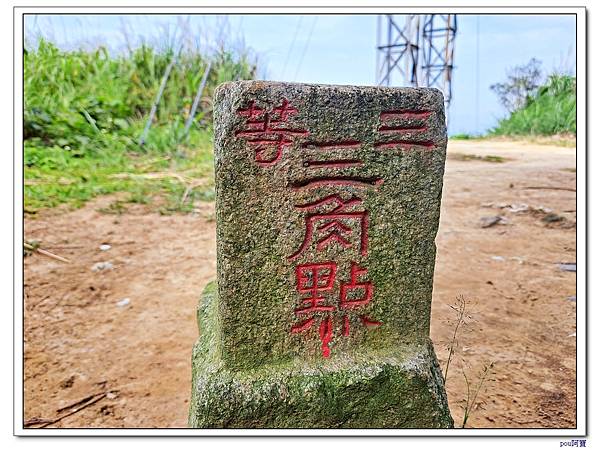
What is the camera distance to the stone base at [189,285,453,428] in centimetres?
143

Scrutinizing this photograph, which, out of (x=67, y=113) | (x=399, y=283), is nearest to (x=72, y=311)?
(x=399, y=283)

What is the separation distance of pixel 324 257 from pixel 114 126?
15.3 ft

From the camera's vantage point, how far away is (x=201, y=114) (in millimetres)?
6062

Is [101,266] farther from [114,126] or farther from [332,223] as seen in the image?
[114,126]

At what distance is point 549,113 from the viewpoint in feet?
26.0

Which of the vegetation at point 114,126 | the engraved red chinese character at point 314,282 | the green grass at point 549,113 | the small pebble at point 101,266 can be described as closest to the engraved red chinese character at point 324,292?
the engraved red chinese character at point 314,282

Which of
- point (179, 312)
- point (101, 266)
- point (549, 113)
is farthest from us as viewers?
point (549, 113)

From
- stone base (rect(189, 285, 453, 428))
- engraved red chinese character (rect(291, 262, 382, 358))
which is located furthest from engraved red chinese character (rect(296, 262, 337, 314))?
stone base (rect(189, 285, 453, 428))

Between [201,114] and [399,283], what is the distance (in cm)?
499

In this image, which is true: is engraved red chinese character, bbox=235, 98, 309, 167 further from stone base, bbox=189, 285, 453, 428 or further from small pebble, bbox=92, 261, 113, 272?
small pebble, bbox=92, 261, 113, 272

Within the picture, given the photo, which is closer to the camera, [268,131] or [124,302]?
[268,131]

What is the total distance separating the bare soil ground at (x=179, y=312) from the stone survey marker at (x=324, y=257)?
61 centimetres

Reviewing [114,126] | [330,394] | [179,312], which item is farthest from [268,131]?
[114,126]

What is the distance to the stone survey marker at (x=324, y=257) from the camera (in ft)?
4.50
